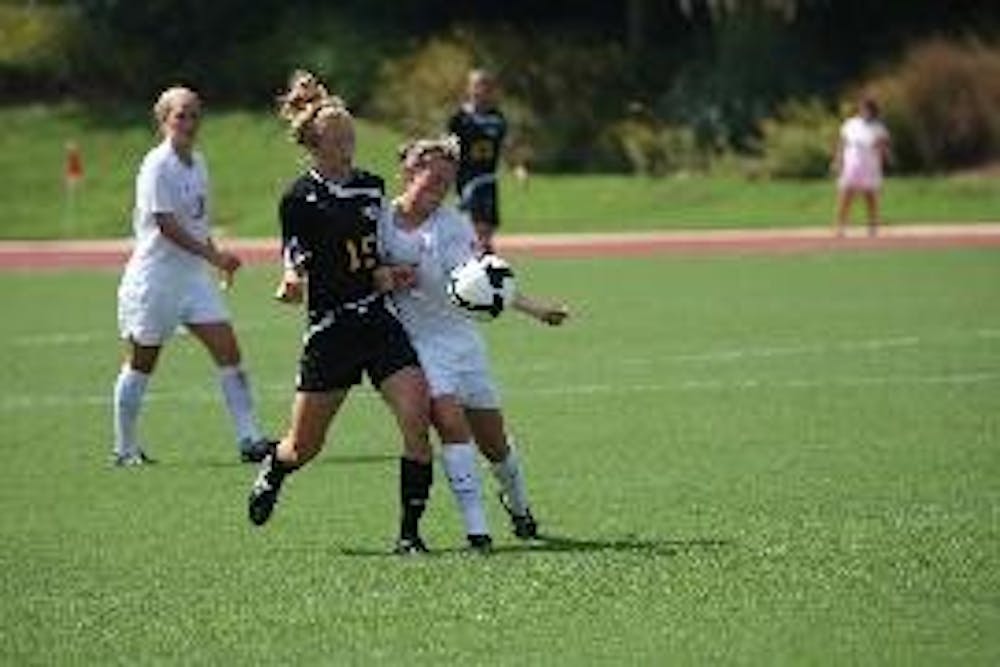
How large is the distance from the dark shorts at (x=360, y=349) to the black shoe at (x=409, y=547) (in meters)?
0.70

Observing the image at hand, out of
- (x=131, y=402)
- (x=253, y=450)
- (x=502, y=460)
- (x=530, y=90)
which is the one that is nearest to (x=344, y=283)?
(x=502, y=460)

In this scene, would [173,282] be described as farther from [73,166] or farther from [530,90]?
[530,90]

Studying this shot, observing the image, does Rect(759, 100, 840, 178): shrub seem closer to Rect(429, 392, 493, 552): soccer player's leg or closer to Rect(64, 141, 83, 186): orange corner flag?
Rect(64, 141, 83, 186): orange corner flag

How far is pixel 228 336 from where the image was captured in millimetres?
16266

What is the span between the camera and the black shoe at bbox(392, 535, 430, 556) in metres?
11.9

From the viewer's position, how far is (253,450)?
15766 mm

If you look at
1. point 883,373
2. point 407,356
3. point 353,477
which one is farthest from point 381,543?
point 883,373

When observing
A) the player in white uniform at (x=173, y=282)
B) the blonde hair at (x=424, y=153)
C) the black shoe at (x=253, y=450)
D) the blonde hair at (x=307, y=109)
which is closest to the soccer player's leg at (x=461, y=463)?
the blonde hair at (x=424, y=153)

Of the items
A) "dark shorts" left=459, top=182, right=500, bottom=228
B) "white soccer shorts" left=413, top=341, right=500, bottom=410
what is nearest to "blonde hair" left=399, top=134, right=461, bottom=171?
"white soccer shorts" left=413, top=341, right=500, bottom=410

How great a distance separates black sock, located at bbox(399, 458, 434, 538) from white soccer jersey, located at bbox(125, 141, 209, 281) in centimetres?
423

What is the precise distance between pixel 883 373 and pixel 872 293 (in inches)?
296

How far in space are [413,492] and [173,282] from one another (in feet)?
A: 14.9

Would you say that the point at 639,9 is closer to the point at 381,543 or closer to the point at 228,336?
the point at 228,336

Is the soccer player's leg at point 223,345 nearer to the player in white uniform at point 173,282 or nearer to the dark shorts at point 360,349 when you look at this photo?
the player in white uniform at point 173,282
